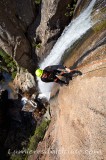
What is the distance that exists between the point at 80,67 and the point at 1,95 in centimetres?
928

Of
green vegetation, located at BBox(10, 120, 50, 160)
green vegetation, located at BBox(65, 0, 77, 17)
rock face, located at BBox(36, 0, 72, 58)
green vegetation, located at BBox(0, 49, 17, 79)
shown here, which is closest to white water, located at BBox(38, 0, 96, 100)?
rock face, located at BBox(36, 0, 72, 58)

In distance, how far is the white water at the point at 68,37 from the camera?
610 inches

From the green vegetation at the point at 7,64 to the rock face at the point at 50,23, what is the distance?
9.27 feet

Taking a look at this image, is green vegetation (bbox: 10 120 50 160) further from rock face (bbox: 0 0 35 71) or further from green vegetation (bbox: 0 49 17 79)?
green vegetation (bbox: 0 49 17 79)

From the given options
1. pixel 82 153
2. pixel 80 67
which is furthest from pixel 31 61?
pixel 82 153

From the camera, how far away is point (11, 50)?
18359mm

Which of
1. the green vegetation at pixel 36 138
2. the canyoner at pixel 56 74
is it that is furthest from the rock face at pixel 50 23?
the canyoner at pixel 56 74

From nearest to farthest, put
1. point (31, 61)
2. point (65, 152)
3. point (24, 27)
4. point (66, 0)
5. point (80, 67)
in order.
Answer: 1. point (65, 152)
2. point (80, 67)
3. point (66, 0)
4. point (24, 27)
5. point (31, 61)

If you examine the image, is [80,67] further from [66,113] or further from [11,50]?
[11,50]

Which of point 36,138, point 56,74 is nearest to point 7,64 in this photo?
point 36,138

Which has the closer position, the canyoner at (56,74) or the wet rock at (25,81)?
the canyoner at (56,74)

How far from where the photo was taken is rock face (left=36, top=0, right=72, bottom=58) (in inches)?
661

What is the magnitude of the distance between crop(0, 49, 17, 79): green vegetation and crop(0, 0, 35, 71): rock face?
198cm

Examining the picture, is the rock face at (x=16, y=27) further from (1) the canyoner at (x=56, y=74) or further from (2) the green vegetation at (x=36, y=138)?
(1) the canyoner at (x=56, y=74)
